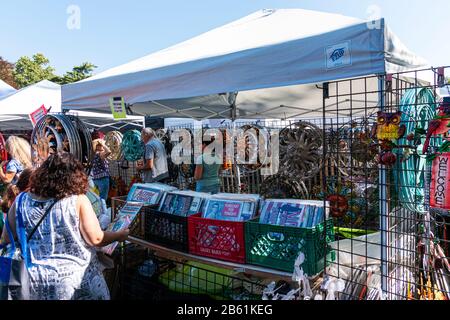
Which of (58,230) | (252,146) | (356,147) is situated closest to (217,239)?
(58,230)

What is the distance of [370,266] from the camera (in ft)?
7.16

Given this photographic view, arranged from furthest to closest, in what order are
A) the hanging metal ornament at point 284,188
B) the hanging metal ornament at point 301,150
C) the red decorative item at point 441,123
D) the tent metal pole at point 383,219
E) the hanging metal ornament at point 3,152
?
the hanging metal ornament at point 284,188, the hanging metal ornament at point 301,150, the hanging metal ornament at point 3,152, the tent metal pole at point 383,219, the red decorative item at point 441,123

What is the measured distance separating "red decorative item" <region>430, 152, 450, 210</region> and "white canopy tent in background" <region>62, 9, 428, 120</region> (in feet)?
1.81

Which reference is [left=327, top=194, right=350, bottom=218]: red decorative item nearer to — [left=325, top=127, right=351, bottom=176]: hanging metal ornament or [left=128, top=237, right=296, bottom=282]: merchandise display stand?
[left=325, top=127, right=351, bottom=176]: hanging metal ornament

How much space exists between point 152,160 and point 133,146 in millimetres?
519

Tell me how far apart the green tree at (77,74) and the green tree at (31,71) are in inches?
47.2

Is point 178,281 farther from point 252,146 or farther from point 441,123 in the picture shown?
point 252,146

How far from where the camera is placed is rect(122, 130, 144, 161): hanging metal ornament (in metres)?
4.76

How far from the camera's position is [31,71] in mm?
25984

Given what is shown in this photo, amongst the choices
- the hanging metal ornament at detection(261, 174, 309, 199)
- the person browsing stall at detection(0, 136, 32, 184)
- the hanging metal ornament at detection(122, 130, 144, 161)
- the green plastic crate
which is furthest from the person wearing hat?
the green plastic crate

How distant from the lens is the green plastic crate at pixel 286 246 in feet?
6.37

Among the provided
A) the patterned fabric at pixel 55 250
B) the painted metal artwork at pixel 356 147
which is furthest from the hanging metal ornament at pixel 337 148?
the patterned fabric at pixel 55 250

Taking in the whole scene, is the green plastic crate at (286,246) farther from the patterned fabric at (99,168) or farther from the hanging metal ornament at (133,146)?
the patterned fabric at (99,168)
